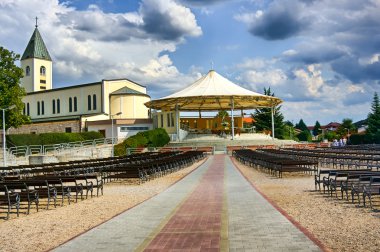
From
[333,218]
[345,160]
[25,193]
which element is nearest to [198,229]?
[333,218]

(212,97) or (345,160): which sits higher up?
(212,97)

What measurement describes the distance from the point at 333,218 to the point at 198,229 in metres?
3.38

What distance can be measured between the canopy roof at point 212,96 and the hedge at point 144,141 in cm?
563

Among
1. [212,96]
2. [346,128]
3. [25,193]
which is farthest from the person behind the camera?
[346,128]

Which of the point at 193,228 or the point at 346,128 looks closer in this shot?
the point at 193,228

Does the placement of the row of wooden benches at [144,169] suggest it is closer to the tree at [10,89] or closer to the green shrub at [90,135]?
the tree at [10,89]

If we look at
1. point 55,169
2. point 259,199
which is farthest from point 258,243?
point 55,169

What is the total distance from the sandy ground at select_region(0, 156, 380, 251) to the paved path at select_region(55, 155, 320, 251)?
527 mm

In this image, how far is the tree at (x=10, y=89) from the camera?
42812 millimetres

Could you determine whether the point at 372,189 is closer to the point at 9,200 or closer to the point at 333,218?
the point at 333,218

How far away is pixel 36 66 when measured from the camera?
306 ft

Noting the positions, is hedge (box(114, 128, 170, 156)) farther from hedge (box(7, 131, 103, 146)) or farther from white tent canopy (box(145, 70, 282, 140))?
hedge (box(7, 131, 103, 146))

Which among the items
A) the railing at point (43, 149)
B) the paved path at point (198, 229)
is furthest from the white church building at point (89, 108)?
the paved path at point (198, 229)

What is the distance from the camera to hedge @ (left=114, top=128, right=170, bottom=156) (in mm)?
50969
